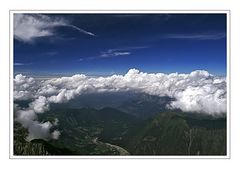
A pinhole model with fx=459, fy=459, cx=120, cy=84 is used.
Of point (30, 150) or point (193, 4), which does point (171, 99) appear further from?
point (30, 150)

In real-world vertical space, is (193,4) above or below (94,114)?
above

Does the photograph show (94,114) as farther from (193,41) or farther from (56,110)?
(193,41)

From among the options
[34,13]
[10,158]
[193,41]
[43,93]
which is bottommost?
[10,158]

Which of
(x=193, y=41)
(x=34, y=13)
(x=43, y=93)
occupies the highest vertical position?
(x=34, y=13)

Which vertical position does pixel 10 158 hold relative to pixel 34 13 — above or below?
below
